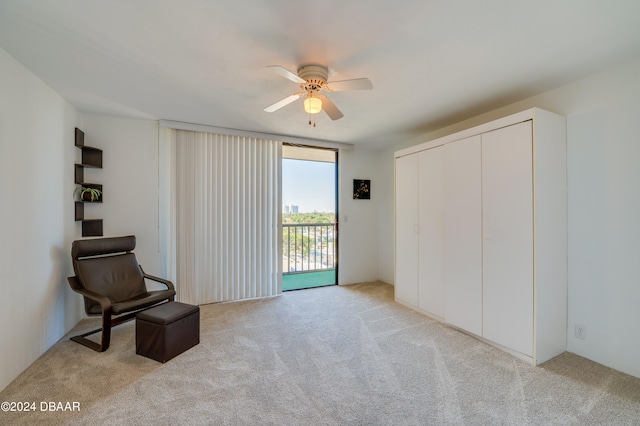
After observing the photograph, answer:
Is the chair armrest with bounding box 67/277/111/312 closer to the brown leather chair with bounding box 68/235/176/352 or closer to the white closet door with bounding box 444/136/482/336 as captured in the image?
the brown leather chair with bounding box 68/235/176/352

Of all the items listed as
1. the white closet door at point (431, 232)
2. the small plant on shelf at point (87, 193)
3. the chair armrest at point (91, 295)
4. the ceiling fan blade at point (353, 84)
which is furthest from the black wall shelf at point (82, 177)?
the white closet door at point (431, 232)

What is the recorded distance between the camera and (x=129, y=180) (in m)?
3.33

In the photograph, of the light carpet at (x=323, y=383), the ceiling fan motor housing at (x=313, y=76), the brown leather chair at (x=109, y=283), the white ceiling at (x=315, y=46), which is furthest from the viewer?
the brown leather chair at (x=109, y=283)

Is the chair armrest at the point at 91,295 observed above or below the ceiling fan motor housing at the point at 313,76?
below

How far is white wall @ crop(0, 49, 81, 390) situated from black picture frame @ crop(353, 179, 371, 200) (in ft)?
12.3

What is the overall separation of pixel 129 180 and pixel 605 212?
4.82 m

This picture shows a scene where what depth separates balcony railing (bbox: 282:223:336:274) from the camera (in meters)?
5.20

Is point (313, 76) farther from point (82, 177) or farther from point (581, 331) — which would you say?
point (581, 331)

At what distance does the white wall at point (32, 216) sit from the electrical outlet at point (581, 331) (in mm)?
4466

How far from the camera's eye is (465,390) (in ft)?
6.25

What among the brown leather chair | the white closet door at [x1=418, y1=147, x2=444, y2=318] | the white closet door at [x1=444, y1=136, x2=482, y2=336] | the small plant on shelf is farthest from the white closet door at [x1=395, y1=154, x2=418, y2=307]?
the small plant on shelf

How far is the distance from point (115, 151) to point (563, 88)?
476 cm

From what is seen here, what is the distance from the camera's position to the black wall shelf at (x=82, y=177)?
298cm

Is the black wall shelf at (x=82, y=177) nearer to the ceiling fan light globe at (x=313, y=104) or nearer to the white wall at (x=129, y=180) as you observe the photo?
the white wall at (x=129, y=180)
